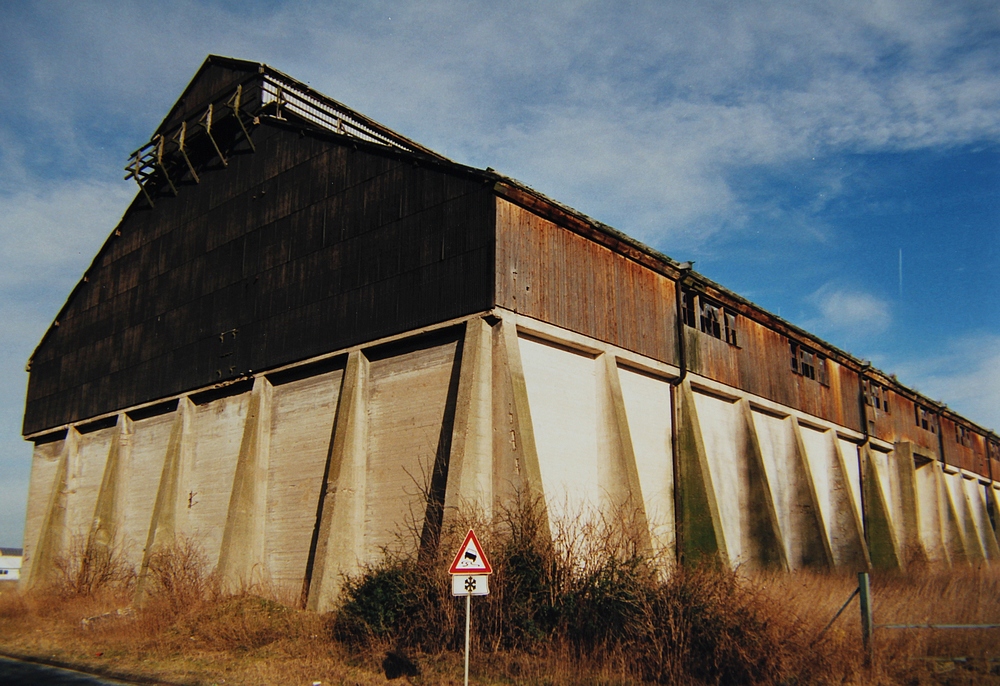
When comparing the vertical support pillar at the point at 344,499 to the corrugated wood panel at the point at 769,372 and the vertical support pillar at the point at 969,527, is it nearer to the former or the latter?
the corrugated wood panel at the point at 769,372

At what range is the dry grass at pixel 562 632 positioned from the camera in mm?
13398

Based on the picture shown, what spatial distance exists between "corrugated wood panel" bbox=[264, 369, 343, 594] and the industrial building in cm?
7

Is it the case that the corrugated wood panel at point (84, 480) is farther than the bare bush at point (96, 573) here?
Yes

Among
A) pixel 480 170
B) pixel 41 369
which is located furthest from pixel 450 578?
pixel 41 369

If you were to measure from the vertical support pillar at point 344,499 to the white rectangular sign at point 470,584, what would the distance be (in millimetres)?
6732

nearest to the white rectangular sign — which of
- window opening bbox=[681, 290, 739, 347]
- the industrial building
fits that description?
the industrial building

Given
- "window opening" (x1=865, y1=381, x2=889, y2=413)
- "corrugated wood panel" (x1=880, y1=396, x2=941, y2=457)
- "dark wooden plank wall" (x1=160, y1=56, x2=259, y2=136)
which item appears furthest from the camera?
"corrugated wood panel" (x1=880, y1=396, x2=941, y2=457)

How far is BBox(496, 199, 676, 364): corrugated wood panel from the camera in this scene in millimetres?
19234

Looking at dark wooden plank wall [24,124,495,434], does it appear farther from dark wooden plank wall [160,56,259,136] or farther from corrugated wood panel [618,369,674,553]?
corrugated wood panel [618,369,674,553]

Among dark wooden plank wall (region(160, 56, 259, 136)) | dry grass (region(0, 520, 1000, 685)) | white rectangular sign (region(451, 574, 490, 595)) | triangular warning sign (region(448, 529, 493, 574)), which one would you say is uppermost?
dark wooden plank wall (region(160, 56, 259, 136))

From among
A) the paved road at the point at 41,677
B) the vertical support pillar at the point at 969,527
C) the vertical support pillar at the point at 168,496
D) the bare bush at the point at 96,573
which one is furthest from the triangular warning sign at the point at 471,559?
the vertical support pillar at the point at 969,527

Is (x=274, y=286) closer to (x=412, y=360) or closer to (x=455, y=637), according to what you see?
(x=412, y=360)

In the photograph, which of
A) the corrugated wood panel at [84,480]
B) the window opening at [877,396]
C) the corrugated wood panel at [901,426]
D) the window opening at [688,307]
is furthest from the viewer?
the corrugated wood panel at [901,426]

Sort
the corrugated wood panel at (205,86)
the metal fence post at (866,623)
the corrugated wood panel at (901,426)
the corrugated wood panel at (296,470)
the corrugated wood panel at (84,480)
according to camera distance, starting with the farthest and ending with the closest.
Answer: the corrugated wood panel at (901,426)
the corrugated wood panel at (84,480)
the corrugated wood panel at (205,86)
the corrugated wood panel at (296,470)
the metal fence post at (866,623)
